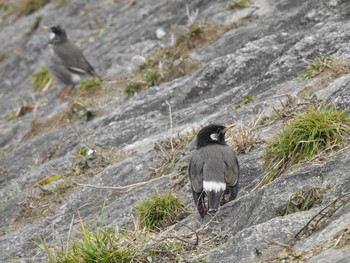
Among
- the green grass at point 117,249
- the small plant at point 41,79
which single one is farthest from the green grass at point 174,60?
the green grass at point 117,249

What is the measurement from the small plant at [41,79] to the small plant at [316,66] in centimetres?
800

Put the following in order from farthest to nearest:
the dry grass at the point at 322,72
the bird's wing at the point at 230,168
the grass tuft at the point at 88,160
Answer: the grass tuft at the point at 88,160
the dry grass at the point at 322,72
the bird's wing at the point at 230,168

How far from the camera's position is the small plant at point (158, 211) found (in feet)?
27.4

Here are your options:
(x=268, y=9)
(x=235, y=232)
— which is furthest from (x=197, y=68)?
(x=235, y=232)

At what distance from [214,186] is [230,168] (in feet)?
0.92

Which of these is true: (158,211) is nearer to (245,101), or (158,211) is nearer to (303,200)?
(303,200)

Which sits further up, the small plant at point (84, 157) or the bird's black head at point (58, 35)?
the small plant at point (84, 157)

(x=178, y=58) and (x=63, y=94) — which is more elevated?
(x=178, y=58)

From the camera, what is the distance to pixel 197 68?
521 inches

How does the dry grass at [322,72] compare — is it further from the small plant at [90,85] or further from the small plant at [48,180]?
the small plant at [90,85]

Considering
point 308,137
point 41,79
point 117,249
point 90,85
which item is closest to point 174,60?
point 90,85

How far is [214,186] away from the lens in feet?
26.5

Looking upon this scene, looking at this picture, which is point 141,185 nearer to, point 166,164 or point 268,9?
point 166,164

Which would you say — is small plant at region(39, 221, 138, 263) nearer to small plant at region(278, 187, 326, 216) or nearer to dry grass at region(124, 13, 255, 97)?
small plant at region(278, 187, 326, 216)
